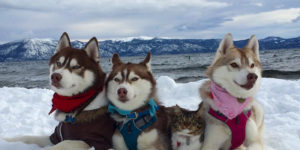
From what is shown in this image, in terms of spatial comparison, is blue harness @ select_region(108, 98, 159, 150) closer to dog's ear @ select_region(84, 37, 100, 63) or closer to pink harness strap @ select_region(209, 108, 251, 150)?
dog's ear @ select_region(84, 37, 100, 63)

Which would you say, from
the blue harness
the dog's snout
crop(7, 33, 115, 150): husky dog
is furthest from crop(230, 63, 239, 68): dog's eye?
crop(7, 33, 115, 150): husky dog

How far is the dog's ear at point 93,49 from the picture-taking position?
3.89m

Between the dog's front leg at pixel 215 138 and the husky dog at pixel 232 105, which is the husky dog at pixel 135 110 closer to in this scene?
the dog's front leg at pixel 215 138

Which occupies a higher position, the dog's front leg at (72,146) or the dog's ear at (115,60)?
the dog's ear at (115,60)

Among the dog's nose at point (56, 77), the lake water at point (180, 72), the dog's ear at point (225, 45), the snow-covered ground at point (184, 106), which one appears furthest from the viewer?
the lake water at point (180, 72)

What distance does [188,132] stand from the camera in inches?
142

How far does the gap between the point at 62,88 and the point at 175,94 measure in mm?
7162

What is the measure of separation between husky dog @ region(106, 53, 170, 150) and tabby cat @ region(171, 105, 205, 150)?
0.57ft

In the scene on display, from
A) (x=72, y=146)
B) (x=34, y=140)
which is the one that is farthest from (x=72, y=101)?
(x=34, y=140)

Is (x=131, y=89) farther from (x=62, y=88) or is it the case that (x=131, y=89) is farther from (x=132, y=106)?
(x=62, y=88)

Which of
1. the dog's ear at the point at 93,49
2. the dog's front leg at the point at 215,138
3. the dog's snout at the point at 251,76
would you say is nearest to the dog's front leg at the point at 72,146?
the dog's ear at the point at 93,49

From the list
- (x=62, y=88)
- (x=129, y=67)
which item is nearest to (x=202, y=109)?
(x=129, y=67)

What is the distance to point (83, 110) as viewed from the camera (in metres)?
3.69

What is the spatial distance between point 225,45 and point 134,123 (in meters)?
1.93
